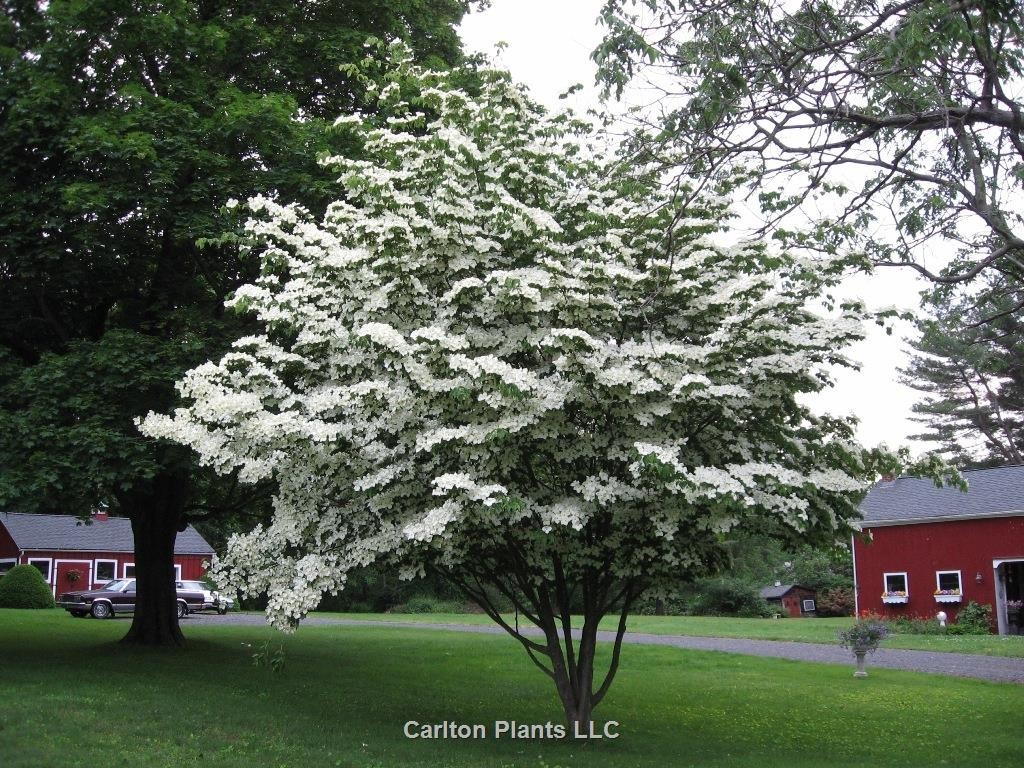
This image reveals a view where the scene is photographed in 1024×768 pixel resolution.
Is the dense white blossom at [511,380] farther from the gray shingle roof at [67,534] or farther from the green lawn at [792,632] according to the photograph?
the gray shingle roof at [67,534]

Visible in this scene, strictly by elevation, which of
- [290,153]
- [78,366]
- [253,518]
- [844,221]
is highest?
[290,153]

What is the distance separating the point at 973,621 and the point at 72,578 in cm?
3559

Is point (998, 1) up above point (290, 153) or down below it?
below

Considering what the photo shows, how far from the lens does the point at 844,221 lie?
1008 cm

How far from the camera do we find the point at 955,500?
30.7 m

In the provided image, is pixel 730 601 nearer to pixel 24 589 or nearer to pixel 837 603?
pixel 837 603

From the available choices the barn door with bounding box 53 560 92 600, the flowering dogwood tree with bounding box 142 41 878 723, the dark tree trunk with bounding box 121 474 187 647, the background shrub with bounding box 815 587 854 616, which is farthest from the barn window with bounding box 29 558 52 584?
the flowering dogwood tree with bounding box 142 41 878 723

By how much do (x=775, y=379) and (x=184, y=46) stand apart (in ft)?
34.4

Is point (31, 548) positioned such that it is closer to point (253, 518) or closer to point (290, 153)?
point (253, 518)

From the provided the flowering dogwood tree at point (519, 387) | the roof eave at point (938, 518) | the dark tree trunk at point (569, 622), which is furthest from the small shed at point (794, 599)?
the flowering dogwood tree at point (519, 387)

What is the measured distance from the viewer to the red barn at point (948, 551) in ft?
93.7

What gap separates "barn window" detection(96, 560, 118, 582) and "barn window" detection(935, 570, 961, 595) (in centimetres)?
3402

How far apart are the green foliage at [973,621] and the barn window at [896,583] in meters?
2.56

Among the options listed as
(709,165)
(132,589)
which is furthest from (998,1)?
(132,589)
